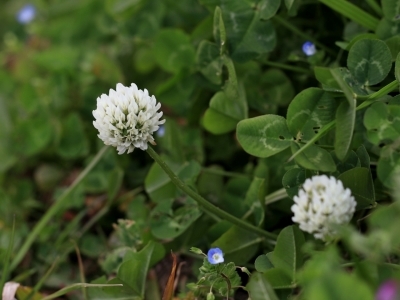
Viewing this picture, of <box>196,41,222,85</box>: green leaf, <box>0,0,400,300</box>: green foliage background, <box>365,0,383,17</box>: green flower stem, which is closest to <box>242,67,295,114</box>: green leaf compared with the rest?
<box>0,0,400,300</box>: green foliage background

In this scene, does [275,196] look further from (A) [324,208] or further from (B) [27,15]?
(B) [27,15]

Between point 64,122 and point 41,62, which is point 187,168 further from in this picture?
point 41,62

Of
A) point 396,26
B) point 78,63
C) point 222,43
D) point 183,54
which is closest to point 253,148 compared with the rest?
point 222,43

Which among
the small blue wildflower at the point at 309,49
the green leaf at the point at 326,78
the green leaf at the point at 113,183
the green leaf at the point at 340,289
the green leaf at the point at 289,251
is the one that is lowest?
the green leaf at the point at 113,183

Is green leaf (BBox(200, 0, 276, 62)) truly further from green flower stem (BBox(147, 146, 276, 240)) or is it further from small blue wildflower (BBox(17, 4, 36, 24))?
small blue wildflower (BBox(17, 4, 36, 24))

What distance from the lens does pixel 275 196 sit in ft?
3.34

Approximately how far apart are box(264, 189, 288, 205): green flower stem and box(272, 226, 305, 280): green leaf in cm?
19

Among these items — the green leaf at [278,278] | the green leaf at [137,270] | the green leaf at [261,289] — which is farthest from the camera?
the green leaf at [137,270]

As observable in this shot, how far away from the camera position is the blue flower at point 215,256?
2.72ft

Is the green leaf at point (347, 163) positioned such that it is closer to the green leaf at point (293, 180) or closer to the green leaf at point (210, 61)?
the green leaf at point (293, 180)

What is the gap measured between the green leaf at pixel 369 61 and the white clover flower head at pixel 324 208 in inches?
9.8

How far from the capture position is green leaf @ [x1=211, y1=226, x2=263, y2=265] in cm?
94

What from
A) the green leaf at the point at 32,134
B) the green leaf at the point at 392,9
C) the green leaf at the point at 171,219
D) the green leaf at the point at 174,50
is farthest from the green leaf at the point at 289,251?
the green leaf at the point at 32,134

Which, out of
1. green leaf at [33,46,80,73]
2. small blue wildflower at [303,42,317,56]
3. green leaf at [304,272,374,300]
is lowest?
green leaf at [33,46,80,73]
